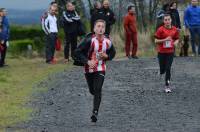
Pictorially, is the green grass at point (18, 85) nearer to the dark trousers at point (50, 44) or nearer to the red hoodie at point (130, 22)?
the dark trousers at point (50, 44)

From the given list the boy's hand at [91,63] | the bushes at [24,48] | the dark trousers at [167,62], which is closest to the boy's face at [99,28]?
the boy's hand at [91,63]

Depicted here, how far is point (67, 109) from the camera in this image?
1291cm

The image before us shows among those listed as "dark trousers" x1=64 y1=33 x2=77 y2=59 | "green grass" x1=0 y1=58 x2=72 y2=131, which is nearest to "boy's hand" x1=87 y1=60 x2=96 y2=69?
"green grass" x1=0 y1=58 x2=72 y2=131

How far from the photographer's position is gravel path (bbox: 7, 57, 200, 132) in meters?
11.0

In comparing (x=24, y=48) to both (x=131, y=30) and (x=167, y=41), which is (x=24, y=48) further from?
(x=167, y=41)

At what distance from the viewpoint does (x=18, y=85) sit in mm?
16781

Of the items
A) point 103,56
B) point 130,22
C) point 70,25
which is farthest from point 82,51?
point 130,22

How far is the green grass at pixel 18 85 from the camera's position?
12.2 meters

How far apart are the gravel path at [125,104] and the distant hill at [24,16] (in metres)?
11.8

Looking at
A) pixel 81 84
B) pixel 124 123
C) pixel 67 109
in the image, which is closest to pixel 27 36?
pixel 81 84

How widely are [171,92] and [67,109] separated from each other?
3.07 m

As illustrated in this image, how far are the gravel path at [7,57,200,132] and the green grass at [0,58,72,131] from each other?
29 cm

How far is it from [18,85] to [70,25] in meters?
5.63

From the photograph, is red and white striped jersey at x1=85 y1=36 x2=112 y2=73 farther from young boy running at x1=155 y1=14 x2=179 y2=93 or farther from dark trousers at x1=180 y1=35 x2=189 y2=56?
dark trousers at x1=180 y1=35 x2=189 y2=56
